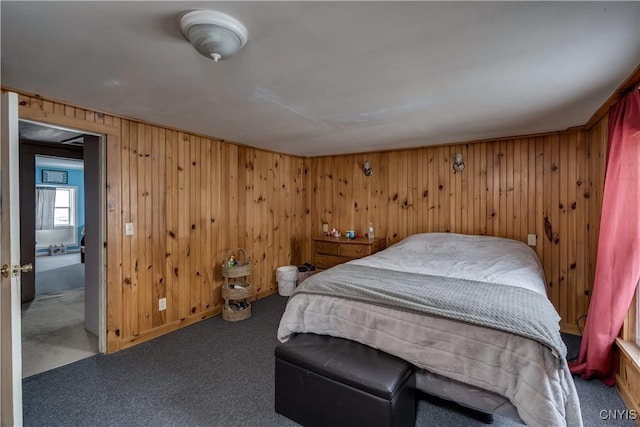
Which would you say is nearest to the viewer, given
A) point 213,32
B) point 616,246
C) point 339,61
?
point 213,32

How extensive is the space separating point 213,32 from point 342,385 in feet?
5.93

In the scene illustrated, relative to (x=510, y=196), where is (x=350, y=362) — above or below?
below

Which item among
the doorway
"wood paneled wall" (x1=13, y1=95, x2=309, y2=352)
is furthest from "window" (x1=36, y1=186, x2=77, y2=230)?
"wood paneled wall" (x1=13, y1=95, x2=309, y2=352)

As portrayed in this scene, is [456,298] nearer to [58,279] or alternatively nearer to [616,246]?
[616,246]

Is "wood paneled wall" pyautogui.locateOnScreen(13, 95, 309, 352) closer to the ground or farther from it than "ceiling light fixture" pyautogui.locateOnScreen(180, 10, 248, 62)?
closer to the ground

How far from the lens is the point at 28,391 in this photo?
2.10 m

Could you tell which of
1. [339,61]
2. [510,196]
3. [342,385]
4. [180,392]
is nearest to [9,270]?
[180,392]

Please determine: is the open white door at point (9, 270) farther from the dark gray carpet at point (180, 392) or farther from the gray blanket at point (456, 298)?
the gray blanket at point (456, 298)

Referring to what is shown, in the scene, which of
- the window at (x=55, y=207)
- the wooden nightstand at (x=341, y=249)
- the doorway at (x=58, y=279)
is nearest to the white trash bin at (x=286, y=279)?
the wooden nightstand at (x=341, y=249)

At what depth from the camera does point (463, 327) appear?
158cm

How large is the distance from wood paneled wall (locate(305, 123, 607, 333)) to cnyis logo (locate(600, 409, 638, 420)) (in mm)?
1378

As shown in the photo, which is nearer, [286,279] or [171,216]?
[171,216]

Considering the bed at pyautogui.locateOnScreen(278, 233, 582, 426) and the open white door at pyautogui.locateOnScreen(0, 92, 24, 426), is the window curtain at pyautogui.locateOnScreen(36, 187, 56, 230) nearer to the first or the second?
the open white door at pyautogui.locateOnScreen(0, 92, 24, 426)

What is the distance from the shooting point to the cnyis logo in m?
1.85
